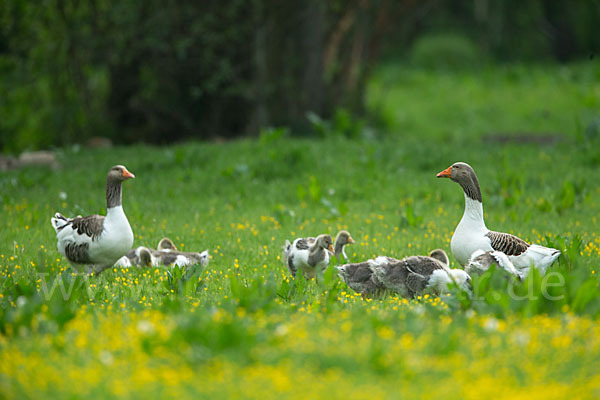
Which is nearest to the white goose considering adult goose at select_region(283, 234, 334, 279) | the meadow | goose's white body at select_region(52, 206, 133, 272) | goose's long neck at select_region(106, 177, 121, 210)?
the meadow

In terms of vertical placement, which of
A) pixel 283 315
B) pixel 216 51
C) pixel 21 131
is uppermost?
pixel 216 51

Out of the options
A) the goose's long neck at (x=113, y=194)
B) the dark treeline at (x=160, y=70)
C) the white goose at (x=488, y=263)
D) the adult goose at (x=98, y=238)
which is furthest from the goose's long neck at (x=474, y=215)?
the dark treeline at (x=160, y=70)

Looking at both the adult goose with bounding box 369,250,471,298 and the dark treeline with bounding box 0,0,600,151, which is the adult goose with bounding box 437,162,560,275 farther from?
the dark treeline with bounding box 0,0,600,151

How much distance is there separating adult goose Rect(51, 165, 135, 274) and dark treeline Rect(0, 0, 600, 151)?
10.9 metres

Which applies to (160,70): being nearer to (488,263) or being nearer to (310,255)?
(310,255)

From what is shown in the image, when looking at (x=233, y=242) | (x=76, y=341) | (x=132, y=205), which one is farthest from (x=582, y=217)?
(x=76, y=341)

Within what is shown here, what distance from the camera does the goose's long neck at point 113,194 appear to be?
335 inches

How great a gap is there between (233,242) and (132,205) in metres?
2.52

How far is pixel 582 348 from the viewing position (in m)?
5.19

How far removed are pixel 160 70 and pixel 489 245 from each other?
44.0 feet

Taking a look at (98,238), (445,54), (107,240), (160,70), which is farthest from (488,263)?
(445,54)

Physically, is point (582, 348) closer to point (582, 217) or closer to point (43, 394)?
point (43, 394)

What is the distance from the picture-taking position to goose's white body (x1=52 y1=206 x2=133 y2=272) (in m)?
8.13

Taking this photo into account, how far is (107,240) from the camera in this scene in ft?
26.6
